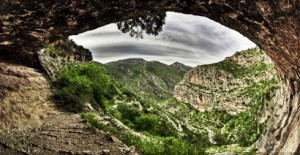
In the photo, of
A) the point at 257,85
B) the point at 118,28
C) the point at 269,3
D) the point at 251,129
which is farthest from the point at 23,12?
the point at 257,85

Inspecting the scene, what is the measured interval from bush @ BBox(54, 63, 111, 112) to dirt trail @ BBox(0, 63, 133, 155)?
1.63m

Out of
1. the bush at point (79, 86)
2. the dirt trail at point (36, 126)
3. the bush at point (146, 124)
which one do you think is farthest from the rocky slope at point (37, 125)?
the bush at point (146, 124)

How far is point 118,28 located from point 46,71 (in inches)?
495

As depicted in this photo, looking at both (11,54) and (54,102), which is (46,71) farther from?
(11,54)

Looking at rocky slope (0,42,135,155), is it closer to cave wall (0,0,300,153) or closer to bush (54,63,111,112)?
bush (54,63,111,112)

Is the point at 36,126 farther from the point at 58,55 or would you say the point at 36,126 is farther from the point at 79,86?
the point at 58,55

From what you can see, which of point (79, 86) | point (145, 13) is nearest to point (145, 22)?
point (145, 13)

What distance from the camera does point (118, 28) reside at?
59.3ft

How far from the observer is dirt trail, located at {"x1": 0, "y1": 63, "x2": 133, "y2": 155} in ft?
63.3

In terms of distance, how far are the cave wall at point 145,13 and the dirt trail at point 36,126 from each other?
204 inches

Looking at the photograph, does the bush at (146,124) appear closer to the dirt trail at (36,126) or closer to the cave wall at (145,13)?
the dirt trail at (36,126)

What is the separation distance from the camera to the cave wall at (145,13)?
12000 millimetres

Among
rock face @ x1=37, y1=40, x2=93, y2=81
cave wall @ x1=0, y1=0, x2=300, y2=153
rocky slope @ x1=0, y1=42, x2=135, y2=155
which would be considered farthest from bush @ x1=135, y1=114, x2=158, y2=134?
cave wall @ x1=0, y1=0, x2=300, y2=153

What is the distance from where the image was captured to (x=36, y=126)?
835 inches
